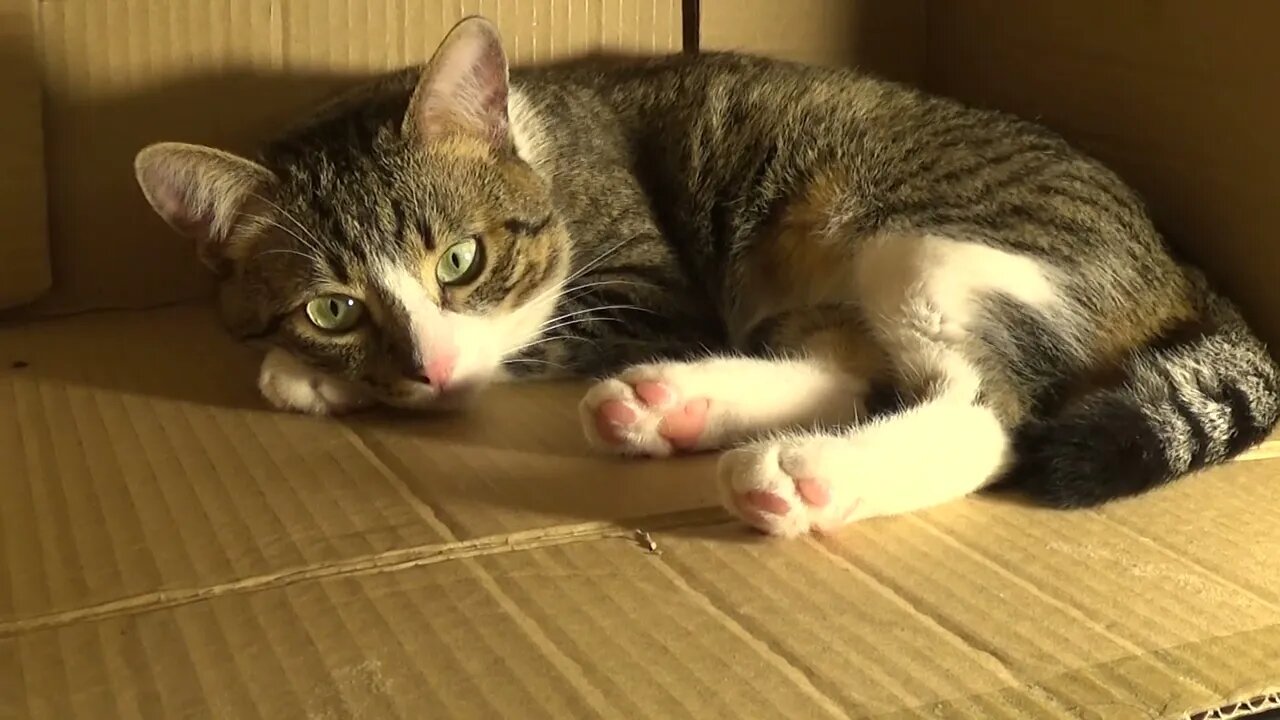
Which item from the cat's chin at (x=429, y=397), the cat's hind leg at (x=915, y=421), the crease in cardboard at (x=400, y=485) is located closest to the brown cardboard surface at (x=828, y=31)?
the cat's hind leg at (x=915, y=421)

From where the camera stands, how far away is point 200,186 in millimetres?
1224

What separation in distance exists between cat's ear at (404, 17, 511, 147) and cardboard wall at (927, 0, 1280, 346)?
77 cm

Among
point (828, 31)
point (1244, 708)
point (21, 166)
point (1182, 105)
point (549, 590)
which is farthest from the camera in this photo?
point (828, 31)

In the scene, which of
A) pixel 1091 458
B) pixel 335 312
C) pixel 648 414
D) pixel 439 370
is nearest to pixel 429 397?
pixel 439 370

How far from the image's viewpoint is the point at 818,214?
1312 mm

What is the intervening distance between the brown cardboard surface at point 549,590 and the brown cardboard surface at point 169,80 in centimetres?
45

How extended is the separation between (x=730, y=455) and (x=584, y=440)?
0.79ft

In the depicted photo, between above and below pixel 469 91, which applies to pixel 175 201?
below

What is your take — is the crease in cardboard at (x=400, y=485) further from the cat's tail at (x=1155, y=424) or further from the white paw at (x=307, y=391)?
the cat's tail at (x=1155, y=424)

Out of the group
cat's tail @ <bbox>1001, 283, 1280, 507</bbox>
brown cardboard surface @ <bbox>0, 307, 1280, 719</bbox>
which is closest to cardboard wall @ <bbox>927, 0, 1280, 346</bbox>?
cat's tail @ <bbox>1001, 283, 1280, 507</bbox>

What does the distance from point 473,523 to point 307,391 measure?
0.37 metres

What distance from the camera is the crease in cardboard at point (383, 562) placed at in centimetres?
81

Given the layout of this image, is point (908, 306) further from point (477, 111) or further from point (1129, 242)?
point (477, 111)

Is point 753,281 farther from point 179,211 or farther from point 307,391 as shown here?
point 179,211
